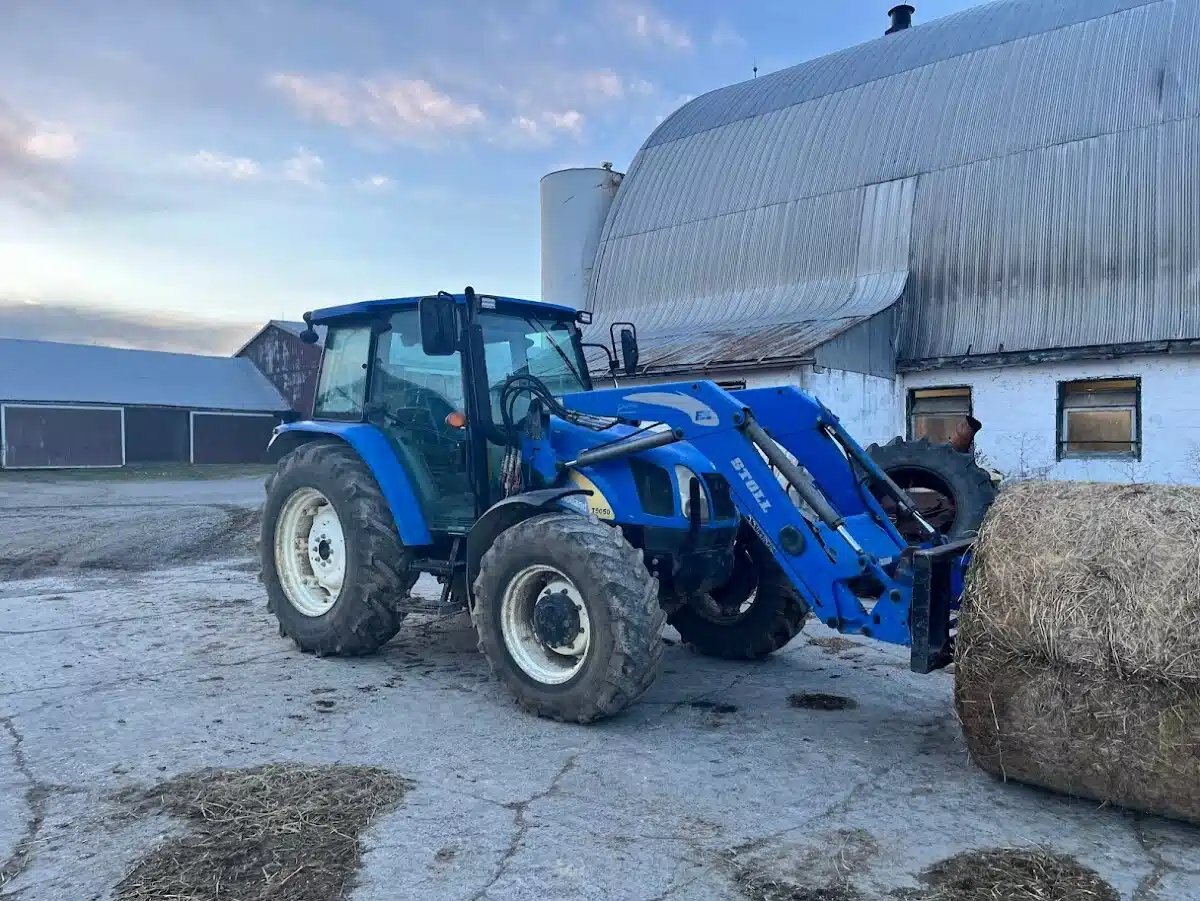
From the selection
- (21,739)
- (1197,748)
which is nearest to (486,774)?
(21,739)

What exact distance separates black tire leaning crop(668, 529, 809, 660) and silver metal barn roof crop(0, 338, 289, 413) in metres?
29.0

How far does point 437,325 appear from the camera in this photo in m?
5.31

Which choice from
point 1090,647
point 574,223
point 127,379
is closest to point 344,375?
point 1090,647

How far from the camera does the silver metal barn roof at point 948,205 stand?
14109 mm

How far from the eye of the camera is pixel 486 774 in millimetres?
4109

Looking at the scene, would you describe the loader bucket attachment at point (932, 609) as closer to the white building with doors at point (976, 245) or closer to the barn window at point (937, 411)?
the white building with doors at point (976, 245)

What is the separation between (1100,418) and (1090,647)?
11.5 m

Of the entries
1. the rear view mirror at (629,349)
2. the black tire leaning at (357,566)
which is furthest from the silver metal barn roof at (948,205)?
the black tire leaning at (357,566)

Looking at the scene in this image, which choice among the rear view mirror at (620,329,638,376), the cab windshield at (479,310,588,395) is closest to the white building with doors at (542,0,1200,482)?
the rear view mirror at (620,329,638,376)

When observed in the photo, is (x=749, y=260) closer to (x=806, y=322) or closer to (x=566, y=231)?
(x=806, y=322)

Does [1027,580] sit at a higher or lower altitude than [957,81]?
lower

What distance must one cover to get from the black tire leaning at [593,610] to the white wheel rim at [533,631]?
0.12ft

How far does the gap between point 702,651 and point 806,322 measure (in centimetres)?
1021

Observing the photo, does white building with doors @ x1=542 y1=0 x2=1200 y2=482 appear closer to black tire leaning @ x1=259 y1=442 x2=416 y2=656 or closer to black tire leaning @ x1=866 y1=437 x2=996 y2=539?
black tire leaning @ x1=866 y1=437 x2=996 y2=539
